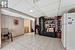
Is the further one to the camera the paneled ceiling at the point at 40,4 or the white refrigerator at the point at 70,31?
the white refrigerator at the point at 70,31

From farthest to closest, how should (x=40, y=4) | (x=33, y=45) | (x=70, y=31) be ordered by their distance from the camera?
(x=33, y=45)
(x=70, y=31)
(x=40, y=4)

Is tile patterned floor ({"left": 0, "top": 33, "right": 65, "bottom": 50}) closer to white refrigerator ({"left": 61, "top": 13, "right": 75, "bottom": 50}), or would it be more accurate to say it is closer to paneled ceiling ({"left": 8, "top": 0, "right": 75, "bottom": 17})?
white refrigerator ({"left": 61, "top": 13, "right": 75, "bottom": 50})

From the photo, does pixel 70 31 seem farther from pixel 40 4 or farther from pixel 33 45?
pixel 33 45

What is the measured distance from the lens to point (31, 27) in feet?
44.6

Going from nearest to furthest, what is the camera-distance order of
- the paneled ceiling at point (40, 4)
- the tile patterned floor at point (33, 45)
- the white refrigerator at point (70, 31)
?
the paneled ceiling at point (40, 4) → the white refrigerator at point (70, 31) → the tile patterned floor at point (33, 45)

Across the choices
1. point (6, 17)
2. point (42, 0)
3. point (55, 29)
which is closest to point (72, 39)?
point (42, 0)

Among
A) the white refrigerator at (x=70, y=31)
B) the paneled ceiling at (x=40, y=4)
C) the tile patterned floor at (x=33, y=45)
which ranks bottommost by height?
the tile patterned floor at (x=33, y=45)

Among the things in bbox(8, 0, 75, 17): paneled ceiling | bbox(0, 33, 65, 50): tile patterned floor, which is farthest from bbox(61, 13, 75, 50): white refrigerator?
bbox(8, 0, 75, 17): paneled ceiling

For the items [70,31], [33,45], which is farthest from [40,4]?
[33,45]

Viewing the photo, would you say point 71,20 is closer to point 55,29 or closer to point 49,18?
point 55,29

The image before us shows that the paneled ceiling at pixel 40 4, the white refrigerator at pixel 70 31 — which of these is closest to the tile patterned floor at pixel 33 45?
the white refrigerator at pixel 70 31

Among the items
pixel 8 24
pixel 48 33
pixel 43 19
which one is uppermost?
pixel 43 19

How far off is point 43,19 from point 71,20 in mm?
5224

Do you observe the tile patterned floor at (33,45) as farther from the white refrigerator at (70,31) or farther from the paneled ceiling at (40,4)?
the paneled ceiling at (40,4)
